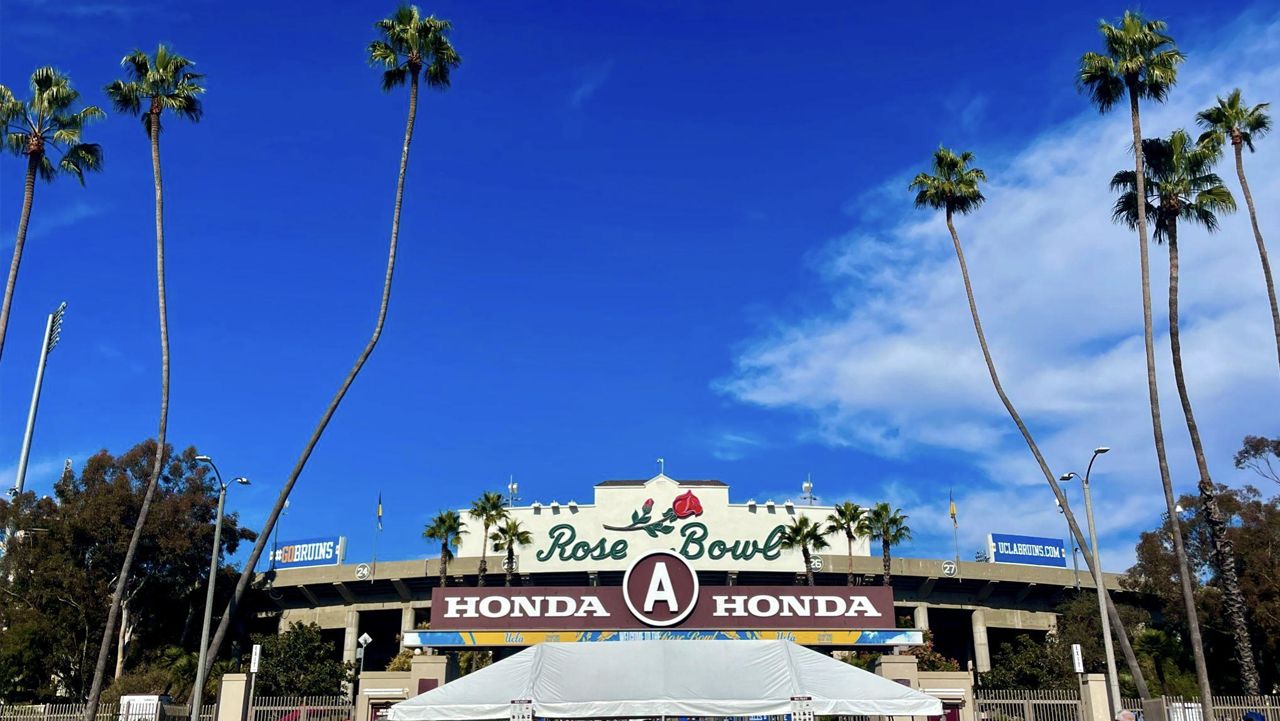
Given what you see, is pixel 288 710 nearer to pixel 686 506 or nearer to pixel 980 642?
pixel 686 506

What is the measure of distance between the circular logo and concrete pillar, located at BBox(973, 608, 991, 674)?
3780 cm

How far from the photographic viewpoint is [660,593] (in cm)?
2977

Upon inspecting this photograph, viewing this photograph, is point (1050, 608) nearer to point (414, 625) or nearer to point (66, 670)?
point (414, 625)

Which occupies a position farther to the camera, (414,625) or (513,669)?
(414,625)

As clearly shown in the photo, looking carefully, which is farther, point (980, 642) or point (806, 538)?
point (980, 642)

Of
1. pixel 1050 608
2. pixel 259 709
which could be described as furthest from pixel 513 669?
pixel 1050 608

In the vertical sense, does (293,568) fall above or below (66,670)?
above

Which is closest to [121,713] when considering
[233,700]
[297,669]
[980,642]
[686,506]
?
[233,700]

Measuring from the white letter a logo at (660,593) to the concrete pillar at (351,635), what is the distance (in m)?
39.2

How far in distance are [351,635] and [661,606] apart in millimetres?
40443

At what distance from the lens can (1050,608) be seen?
65.4 metres

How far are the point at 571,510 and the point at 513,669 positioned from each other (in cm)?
4356

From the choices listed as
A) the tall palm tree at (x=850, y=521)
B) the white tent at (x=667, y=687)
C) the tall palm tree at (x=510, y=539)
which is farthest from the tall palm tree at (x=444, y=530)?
the white tent at (x=667, y=687)

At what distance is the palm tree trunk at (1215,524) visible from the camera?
133 feet
